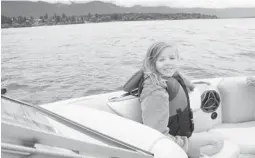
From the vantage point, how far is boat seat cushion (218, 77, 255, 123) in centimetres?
259

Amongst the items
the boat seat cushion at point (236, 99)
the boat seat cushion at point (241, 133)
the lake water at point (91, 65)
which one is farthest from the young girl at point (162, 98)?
the lake water at point (91, 65)

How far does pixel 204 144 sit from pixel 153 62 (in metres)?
0.56

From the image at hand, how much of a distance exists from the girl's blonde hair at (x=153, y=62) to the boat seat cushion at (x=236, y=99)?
0.94 metres

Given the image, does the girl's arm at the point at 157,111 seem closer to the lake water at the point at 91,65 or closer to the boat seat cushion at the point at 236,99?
the boat seat cushion at the point at 236,99

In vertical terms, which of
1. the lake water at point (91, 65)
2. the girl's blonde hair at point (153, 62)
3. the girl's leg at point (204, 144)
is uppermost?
the girl's blonde hair at point (153, 62)

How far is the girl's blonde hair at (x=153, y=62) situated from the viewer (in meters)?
1.80

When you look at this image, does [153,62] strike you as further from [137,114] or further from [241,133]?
[241,133]

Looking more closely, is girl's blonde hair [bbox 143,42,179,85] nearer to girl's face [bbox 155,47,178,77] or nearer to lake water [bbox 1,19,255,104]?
girl's face [bbox 155,47,178,77]

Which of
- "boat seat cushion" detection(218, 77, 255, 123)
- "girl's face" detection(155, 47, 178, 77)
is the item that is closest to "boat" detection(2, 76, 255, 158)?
"boat seat cushion" detection(218, 77, 255, 123)

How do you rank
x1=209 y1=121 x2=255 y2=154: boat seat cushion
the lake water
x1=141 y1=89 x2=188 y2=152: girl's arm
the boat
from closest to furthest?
the boat → x1=141 y1=89 x2=188 y2=152: girl's arm → x1=209 y1=121 x2=255 y2=154: boat seat cushion → the lake water

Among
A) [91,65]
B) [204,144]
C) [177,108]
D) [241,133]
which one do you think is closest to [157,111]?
[177,108]

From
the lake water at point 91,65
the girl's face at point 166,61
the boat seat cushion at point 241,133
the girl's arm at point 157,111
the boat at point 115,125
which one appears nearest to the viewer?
the boat at point 115,125

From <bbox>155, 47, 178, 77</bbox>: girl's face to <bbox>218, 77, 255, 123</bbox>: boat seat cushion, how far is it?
2.93ft

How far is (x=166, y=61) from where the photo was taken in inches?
71.6
